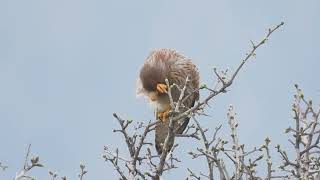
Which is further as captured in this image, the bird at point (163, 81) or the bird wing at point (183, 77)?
the bird wing at point (183, 77)

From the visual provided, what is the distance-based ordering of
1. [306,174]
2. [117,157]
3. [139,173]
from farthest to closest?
[117,157] < [139,173] < [306,174]

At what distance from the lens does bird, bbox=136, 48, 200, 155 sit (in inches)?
400

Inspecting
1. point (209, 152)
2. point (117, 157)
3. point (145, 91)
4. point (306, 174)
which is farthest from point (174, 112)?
point (145, 91)

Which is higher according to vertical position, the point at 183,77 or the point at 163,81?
the point at 183,77

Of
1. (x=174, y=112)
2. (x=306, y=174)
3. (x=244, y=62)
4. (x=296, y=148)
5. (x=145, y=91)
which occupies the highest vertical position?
(x=145, y=91)

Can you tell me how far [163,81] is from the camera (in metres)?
10.4

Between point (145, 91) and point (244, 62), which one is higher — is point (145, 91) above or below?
above

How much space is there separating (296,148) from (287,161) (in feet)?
1.05

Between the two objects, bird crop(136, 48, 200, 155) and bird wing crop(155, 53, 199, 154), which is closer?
bird crop(136, 48, 200, 155)

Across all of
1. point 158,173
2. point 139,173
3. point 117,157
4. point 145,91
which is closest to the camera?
point 158,173

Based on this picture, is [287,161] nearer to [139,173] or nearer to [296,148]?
[296,148]

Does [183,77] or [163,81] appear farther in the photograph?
[183,77]

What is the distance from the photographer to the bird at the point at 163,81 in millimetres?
10156

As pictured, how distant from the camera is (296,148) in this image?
5.36m
